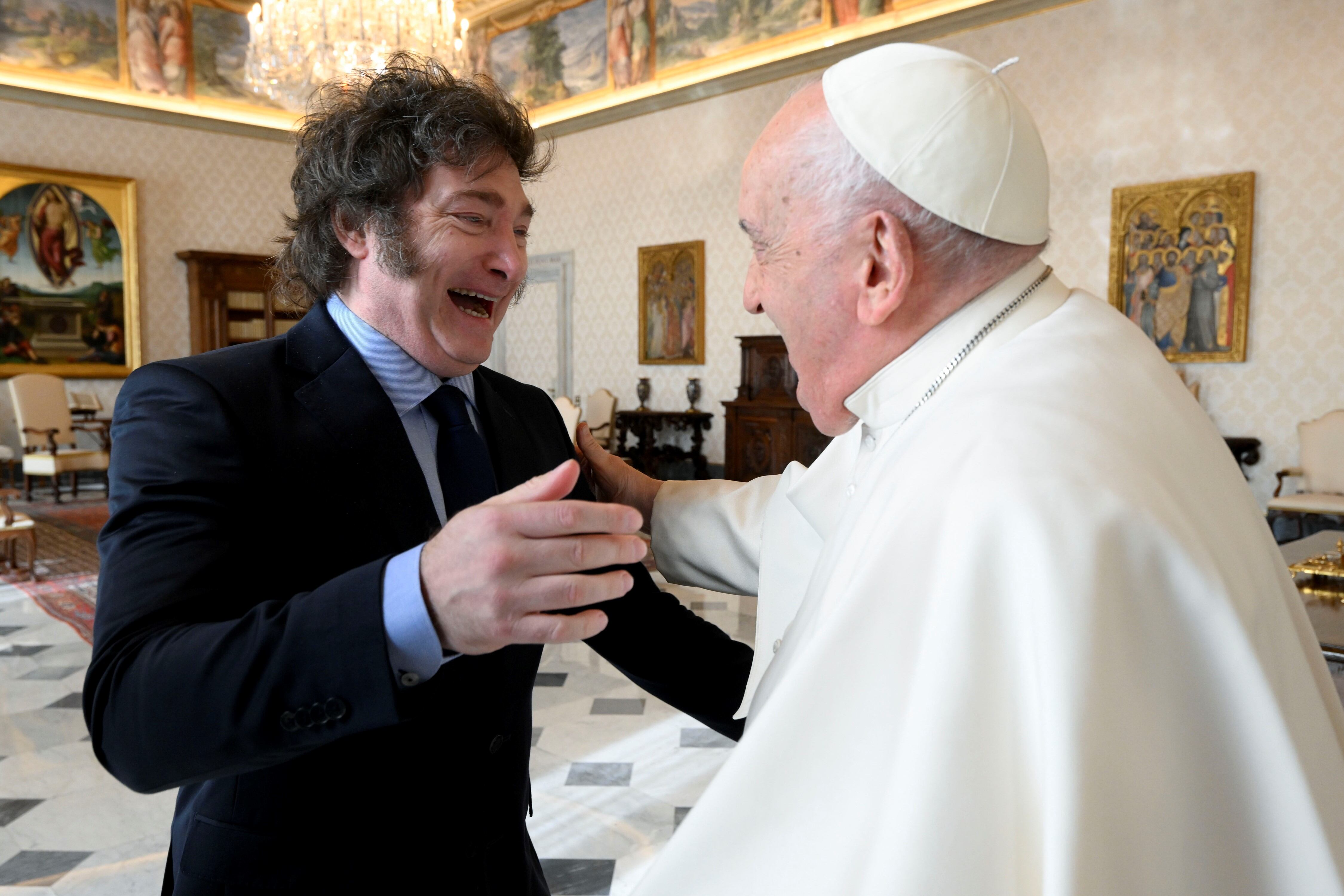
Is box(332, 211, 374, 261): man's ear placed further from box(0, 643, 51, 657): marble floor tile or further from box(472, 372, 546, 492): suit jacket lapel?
Answer: box(0, 643, 51, 657): marble floor tile

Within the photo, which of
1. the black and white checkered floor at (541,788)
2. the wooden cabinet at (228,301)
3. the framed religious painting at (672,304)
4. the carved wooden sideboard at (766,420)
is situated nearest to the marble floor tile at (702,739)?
the black and white checkered floor at (541,788)

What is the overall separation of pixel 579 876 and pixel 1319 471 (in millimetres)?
6973

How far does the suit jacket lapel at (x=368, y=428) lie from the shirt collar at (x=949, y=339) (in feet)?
2.37

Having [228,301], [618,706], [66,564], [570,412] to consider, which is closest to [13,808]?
[618,706]

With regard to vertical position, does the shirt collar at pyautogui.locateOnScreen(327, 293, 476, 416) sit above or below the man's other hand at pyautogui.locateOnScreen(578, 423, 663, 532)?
above

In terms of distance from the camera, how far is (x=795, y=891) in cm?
100

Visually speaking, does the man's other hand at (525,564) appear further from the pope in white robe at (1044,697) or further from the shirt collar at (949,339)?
the shirt collar at (949,339)

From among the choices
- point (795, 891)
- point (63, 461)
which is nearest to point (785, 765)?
point (795, 891)

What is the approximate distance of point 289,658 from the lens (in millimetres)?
1031

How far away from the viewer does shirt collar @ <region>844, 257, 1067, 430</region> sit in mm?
1334

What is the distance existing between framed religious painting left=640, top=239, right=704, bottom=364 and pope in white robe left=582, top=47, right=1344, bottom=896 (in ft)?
35.7

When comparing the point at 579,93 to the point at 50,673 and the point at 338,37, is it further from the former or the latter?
the point at 50,673

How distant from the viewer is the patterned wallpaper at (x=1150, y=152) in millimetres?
7754

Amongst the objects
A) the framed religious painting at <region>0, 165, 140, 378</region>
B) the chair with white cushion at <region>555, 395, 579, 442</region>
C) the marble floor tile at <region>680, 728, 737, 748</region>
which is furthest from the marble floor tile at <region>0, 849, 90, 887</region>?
the framed religious painting at <region>0, 165, 140, 378</region>
